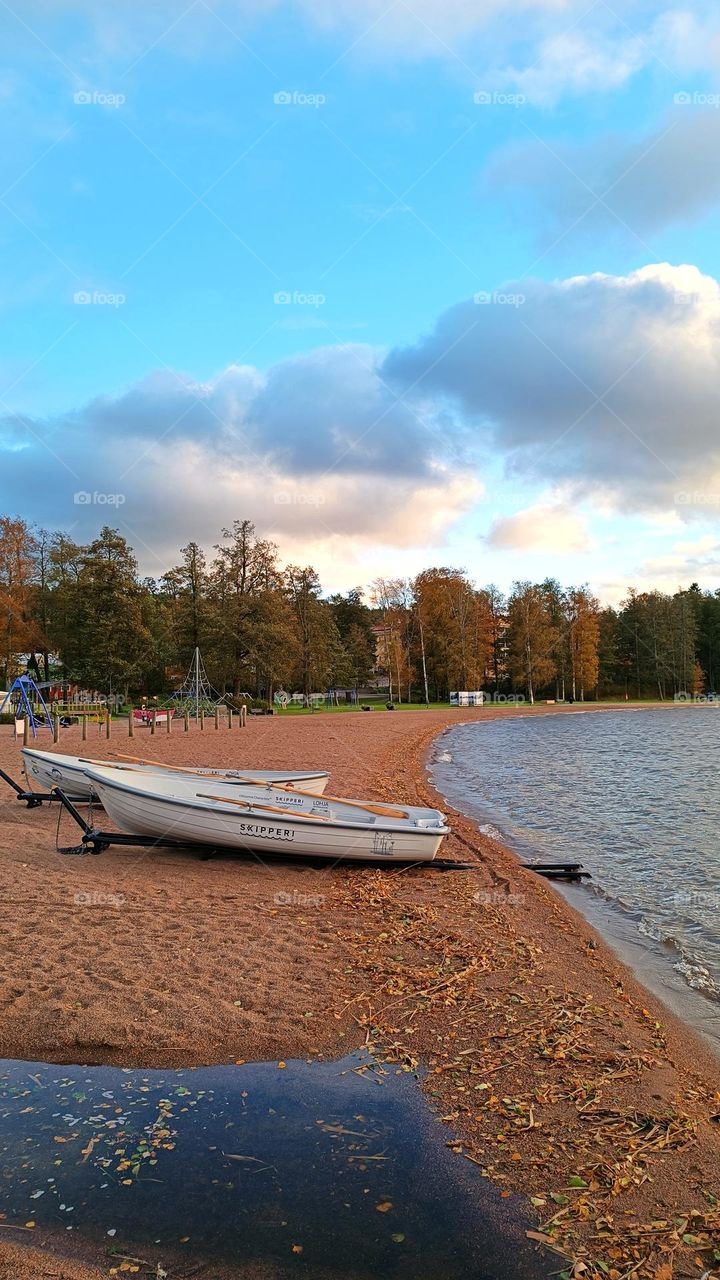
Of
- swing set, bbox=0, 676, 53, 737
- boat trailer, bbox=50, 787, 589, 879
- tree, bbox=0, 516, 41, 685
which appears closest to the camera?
boat trailer, bbox=50, 787, 589, 879

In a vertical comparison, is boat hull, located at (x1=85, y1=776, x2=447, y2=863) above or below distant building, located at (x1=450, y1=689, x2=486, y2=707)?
above

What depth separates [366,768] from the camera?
77.0 ft

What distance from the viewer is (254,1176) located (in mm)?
4391

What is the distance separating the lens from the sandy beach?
426 centimetres

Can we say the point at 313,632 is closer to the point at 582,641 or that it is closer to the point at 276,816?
the point at 582,641

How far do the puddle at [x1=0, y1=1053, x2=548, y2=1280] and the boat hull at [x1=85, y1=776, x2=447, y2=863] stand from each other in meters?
4.94

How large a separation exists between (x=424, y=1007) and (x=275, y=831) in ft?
14.7

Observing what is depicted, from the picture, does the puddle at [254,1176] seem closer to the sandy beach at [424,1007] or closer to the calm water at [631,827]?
the sandy beach at [424,1007]

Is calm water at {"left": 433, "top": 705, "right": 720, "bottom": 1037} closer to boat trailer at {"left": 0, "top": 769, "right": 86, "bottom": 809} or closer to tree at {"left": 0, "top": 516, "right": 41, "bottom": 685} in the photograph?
boat trailer at {"left": 0, "top": 769, "right": 86, "bottom": 809}

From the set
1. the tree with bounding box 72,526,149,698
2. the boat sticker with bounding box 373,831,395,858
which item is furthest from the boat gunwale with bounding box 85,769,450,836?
the tree with bounding box 72,526,149,698

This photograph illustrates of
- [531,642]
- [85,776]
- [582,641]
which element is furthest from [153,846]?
[582,641]

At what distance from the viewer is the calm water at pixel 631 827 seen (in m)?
8.77

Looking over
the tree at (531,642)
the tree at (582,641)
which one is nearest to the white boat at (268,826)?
the tree at (531,642)

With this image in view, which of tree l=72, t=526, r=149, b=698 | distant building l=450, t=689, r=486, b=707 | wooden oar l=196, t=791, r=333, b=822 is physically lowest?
distant building l=450, t=689, r=486, b=707
